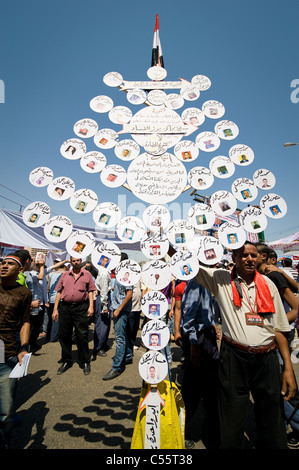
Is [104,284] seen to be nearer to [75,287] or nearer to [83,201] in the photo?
[75,287]

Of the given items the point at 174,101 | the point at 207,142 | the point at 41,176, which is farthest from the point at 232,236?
the point at 41,176

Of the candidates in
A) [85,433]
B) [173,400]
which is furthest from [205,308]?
[85,433]

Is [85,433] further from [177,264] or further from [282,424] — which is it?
[177,264]

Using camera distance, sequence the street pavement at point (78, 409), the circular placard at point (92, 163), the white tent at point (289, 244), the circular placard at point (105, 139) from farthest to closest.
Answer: the white tent at point (289, 244) → the street pavement at point (78, 409) → the circular placard at point (105, 139) → the circular placard at point (92, 163)

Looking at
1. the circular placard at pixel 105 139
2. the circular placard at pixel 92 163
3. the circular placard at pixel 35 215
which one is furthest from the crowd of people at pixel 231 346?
the circular placard at pixel 105 139

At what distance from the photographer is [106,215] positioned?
1.69 meters

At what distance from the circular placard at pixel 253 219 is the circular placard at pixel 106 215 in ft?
3.08

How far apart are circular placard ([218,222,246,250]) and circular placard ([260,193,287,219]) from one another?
0.30 m

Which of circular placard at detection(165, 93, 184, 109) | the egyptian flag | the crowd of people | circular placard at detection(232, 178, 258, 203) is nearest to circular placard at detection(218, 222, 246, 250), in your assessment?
the crowd of people

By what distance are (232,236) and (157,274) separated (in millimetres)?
602

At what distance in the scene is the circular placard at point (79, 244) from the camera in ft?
5.28

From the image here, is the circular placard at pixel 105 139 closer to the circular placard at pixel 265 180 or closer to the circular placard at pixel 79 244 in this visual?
the circular placard at pixel 79 244

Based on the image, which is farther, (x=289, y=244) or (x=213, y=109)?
(x=289, y=244)
